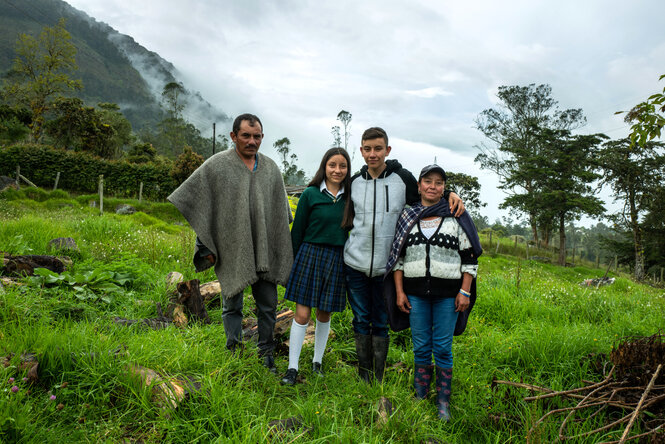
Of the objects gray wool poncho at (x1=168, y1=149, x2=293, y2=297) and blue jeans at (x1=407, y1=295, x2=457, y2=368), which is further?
gray wool poncho at (x1=168, y1=149, x2=293, y2=297)

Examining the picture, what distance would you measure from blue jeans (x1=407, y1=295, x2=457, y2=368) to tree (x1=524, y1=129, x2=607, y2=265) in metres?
26.0

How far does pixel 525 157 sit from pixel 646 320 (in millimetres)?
26927

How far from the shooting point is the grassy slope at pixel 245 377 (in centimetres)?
195

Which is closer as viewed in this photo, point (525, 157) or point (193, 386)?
point (193, 386)

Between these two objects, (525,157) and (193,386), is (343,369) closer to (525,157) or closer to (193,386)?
(193,386)

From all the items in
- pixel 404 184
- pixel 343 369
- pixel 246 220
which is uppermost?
pixel 404 184

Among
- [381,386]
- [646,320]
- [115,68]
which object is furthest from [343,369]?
[115,68]

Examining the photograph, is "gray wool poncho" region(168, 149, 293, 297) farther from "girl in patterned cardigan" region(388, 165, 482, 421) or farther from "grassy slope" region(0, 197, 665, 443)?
"girl in patterned cardigan" region(388, 165, 482, 421)

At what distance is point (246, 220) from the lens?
2.97 metres

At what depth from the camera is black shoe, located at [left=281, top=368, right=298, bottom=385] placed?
2812mm

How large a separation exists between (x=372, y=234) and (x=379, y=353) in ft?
3.23

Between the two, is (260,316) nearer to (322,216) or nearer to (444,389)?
(322,216)

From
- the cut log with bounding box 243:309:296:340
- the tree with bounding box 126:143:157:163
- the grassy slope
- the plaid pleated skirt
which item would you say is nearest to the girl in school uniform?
the plaid pleated skirt

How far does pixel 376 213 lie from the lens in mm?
2951
